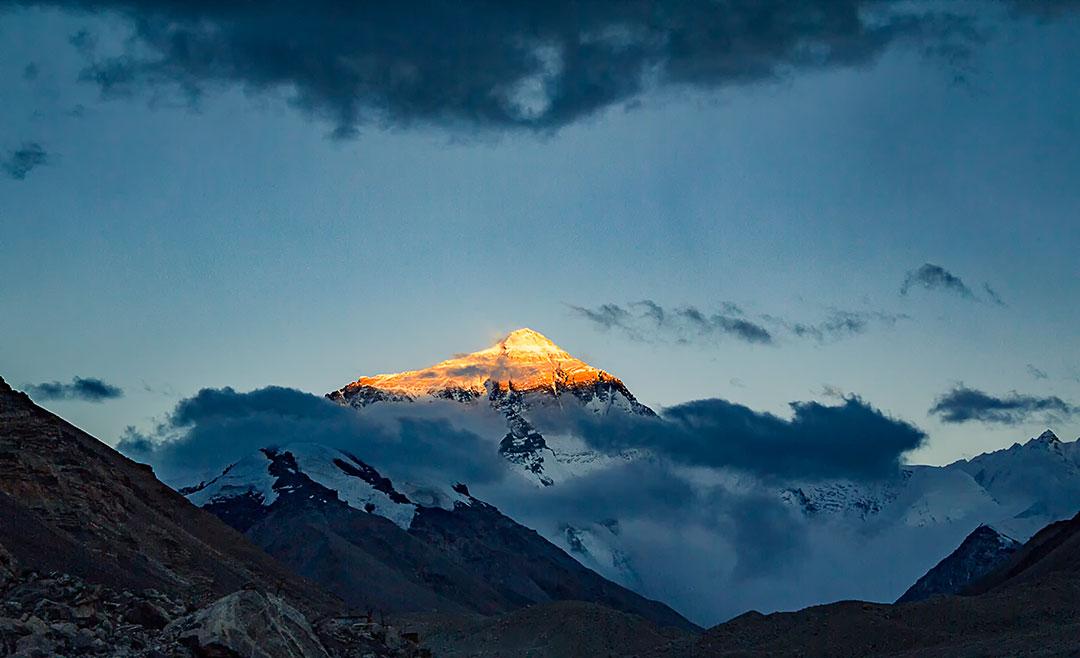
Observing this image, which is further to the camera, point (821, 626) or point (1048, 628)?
point (821, 626)

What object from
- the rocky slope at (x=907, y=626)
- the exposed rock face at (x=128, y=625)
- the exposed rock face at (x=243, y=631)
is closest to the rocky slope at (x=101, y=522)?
the exposed rock face at (x=128, y=625)

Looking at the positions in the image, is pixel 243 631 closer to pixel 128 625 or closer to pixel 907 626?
pixel 128 625

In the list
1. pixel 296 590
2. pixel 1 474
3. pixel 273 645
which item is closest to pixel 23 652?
pixel 273 645

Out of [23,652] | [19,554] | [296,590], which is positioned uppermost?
[296,590]

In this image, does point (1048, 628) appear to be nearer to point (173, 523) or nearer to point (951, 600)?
point (951, 600)

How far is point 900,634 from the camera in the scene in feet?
253

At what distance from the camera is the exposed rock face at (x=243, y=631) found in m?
39.2

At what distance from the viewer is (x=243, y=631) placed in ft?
131

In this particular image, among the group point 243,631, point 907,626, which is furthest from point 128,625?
point 907,626

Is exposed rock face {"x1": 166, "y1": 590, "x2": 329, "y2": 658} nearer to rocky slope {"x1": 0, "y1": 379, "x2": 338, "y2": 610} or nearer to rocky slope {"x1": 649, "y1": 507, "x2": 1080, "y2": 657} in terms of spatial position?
rocky slope {"x1": 0, "y1": 379, "x2": 338, "y2": 610}

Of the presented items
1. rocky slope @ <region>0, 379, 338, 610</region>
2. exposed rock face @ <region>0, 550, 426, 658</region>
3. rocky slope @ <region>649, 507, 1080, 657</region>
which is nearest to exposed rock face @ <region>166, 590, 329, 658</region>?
exposed rock face @ <region>0, 550, 426, 658</region>

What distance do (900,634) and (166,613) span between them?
4677 centimetres

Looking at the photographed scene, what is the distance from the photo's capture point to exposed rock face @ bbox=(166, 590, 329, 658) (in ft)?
129

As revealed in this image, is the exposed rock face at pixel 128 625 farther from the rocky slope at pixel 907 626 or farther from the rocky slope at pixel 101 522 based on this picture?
the rocky slope at pixel 907 626
